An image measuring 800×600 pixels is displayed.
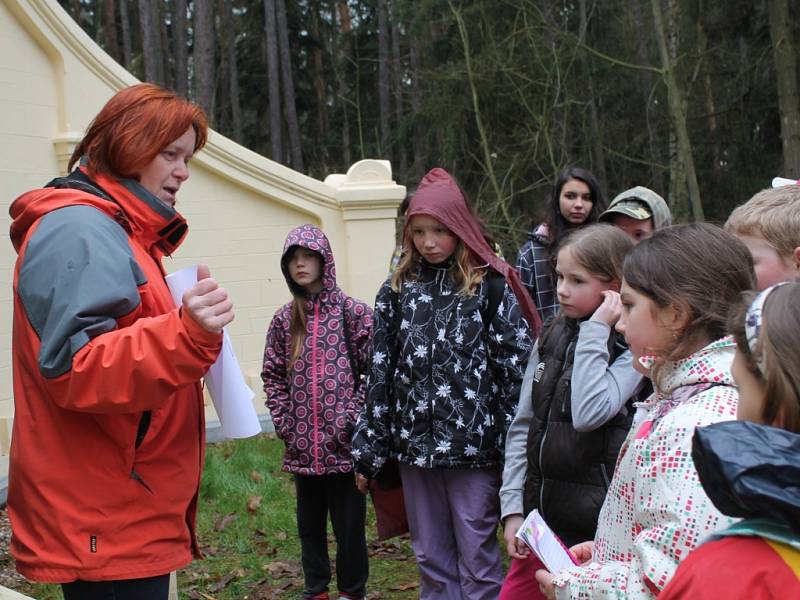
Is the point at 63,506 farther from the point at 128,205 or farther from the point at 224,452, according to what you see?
the point at 224,452

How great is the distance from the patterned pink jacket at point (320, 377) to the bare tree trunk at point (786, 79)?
430 inches

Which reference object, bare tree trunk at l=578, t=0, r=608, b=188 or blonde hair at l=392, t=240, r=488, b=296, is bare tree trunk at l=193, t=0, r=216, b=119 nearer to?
bare tree trunk at l=578, t=0, r=608, b=188

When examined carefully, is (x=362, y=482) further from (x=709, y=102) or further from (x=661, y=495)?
(x=709, y=102)

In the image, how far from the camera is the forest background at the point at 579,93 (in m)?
16.9

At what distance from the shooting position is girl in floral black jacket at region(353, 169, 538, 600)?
4098 millimetres

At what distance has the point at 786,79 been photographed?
577 inches

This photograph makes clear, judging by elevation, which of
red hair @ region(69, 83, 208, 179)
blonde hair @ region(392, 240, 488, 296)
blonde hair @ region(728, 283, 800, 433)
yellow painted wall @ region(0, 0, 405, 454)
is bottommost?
blonde hair @ region(728, 283, 800, 433)

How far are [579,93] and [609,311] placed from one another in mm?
18174

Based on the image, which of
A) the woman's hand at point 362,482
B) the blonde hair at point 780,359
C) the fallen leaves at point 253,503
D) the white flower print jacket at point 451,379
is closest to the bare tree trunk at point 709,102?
the fallen leaves at point 253,503

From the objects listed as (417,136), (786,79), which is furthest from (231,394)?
(417,136)

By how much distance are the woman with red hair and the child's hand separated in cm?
140

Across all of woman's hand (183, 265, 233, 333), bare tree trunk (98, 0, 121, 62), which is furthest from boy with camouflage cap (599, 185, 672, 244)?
bare tree trunk (98, 0, 121, 62)

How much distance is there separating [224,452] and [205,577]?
239 cm

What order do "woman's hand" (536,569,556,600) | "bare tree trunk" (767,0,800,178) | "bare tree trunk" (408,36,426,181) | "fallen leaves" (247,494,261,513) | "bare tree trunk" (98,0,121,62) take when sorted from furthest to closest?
"bare tree trunk" (98,0,121,62) → "bare tree trunk" (408,36,426,181) → "bare tree trunk" (767,0,800,178) → "fallen leaves" (247,494,261,513) → "woman's hand" (536,569,556,600)
